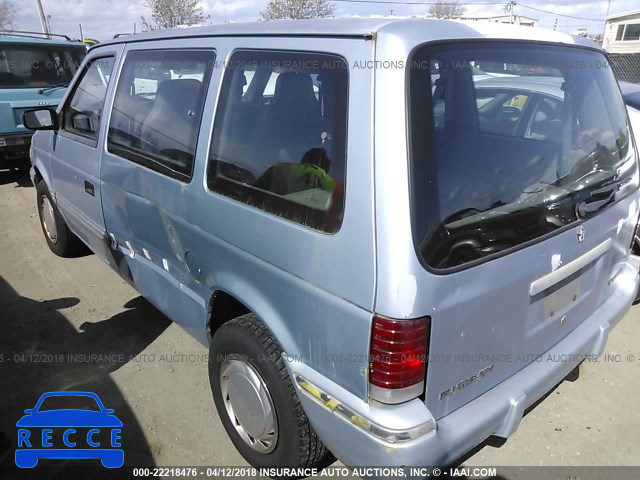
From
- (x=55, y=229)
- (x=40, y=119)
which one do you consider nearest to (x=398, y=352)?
(x=40, y=119)

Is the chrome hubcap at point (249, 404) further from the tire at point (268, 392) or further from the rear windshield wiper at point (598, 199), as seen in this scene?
the rear windshield wiper at point (598, 199)

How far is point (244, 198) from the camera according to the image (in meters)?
1.95

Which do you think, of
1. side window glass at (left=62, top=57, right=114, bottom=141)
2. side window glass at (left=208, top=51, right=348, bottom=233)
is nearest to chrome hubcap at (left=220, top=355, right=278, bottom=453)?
side window glass at (left=208, top=51, right=348, bottom=233)

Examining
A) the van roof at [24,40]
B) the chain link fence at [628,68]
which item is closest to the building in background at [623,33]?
the chain link fence at [628,68]

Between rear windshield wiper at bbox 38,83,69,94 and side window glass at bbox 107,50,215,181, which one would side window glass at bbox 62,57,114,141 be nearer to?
side window glass at bbox 107,50,215,181

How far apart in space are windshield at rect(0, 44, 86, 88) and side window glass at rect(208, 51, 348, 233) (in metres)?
6.45

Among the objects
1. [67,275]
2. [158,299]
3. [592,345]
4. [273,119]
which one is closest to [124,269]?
[158,299]

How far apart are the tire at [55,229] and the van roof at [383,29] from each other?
109 inches

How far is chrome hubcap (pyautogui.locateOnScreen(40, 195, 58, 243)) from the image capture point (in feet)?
14.6

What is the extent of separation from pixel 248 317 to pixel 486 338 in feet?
3.35

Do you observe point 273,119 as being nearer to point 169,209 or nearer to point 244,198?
point 244,198

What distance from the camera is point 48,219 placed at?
4598 millimetres

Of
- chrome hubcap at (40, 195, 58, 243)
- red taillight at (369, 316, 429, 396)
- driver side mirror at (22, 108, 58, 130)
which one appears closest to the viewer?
red taillight at (369, 316, 429, 396)

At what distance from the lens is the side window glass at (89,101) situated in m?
3.15
